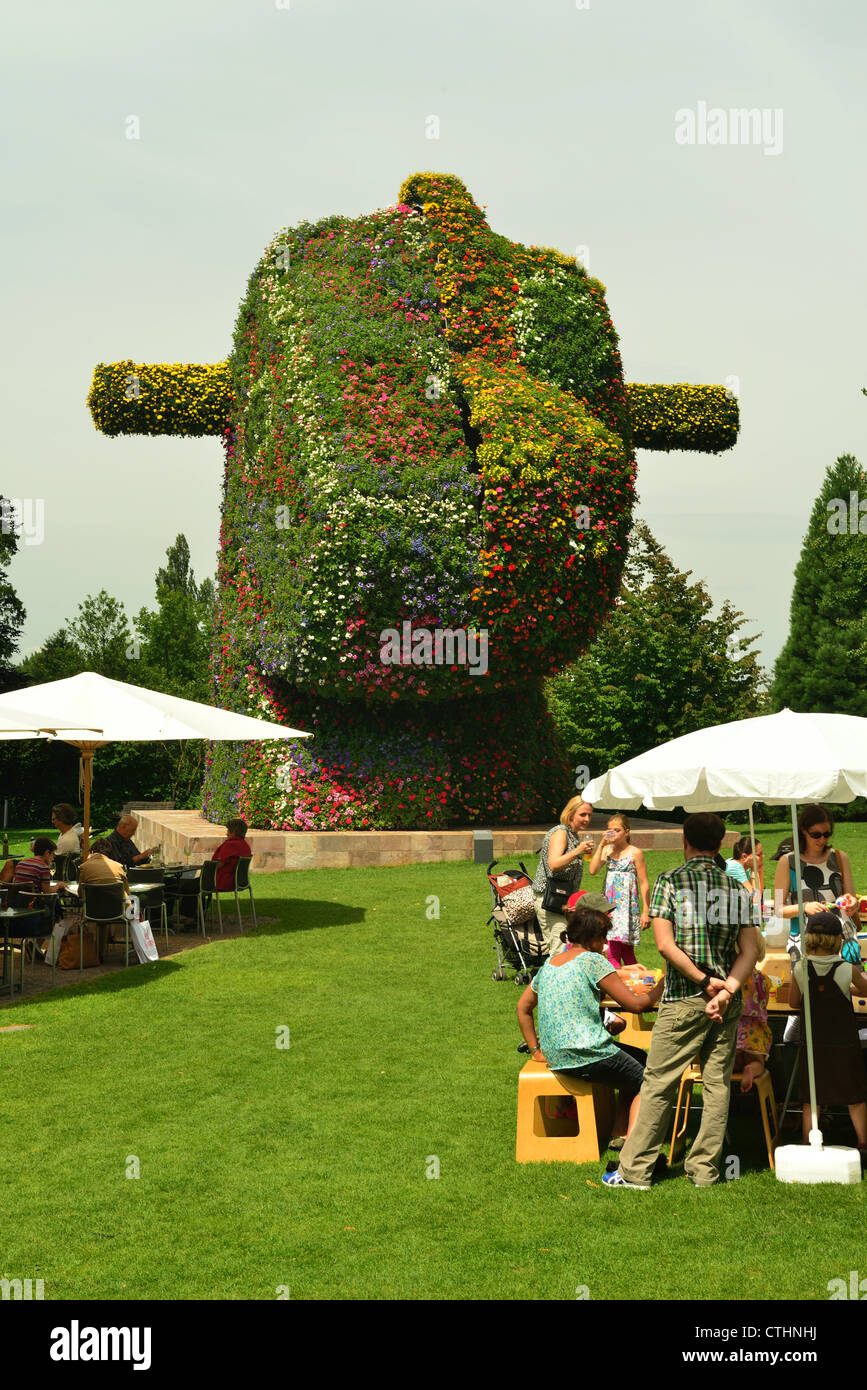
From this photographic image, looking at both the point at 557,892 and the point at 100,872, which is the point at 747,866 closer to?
the point at 557,892

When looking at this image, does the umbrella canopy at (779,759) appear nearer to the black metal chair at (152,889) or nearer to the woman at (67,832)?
the black metal chair at (152,889)

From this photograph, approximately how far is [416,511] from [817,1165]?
54.5ft

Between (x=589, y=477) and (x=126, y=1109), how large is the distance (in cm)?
1663

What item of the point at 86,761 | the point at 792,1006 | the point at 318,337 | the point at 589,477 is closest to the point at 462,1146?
the point at 792,1006

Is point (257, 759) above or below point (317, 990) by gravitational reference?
above

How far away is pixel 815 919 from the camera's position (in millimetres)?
6945

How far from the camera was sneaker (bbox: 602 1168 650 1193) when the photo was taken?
661 cm

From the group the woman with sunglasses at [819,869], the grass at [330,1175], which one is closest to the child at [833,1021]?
the grass at [330,1175]

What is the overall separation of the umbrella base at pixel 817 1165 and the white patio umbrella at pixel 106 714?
8.12 m

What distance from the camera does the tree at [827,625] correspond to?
49625mm

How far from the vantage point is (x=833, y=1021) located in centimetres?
694

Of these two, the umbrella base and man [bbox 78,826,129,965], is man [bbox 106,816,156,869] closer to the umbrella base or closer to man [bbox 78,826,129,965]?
man [bbox 78,826,129,965]

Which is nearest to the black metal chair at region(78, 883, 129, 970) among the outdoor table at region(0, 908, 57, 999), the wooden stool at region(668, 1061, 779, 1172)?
the outdoor table at region(0, 908, 57, 999)

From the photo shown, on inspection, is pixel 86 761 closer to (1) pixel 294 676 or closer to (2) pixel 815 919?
(1) pixel 294 676
